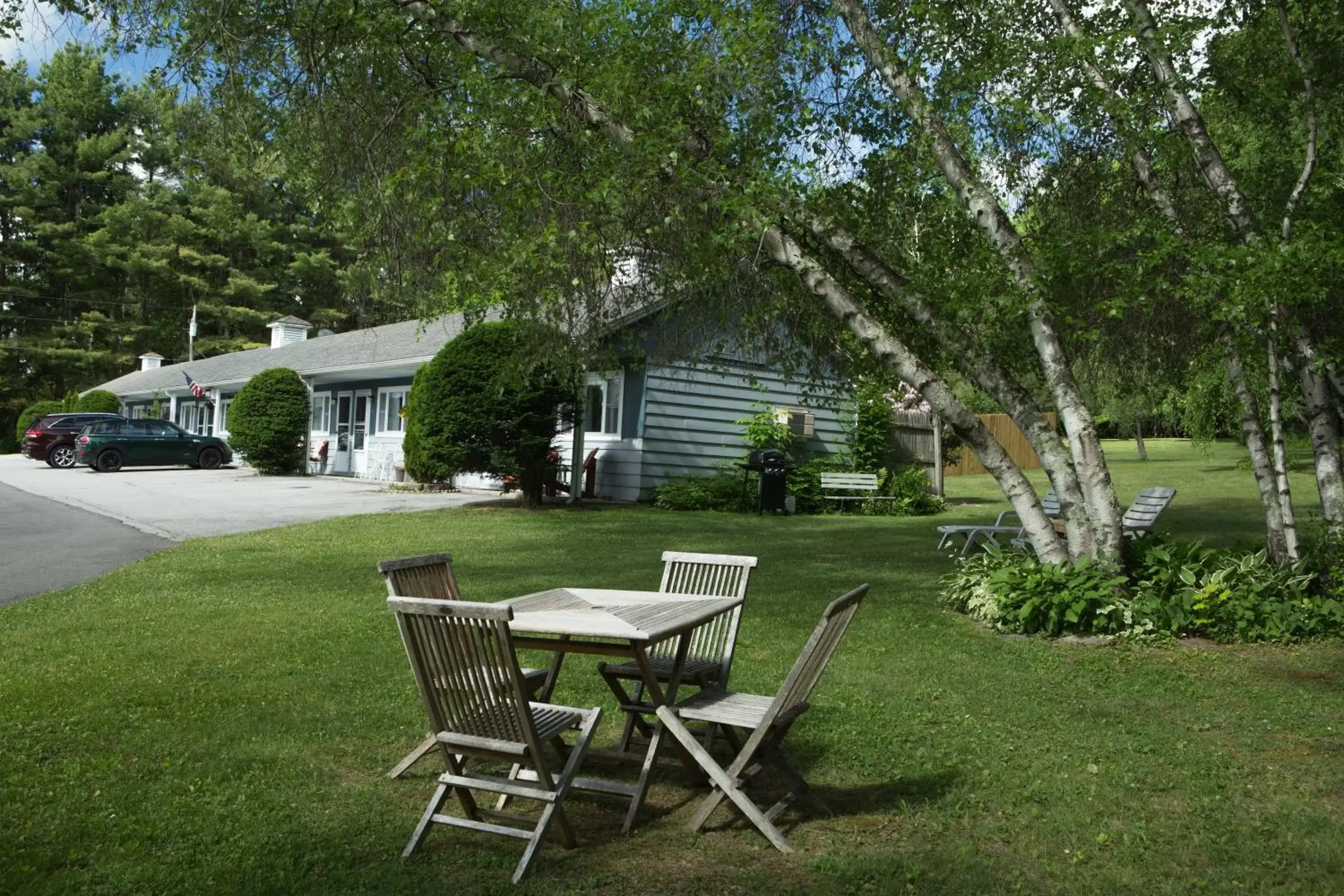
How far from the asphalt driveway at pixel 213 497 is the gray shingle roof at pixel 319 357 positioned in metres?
2.92

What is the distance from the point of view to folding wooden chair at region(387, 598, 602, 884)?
3689 mm

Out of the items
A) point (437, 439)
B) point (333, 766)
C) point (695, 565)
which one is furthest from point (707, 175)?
point (437, 439)

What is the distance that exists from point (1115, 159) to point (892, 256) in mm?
2200

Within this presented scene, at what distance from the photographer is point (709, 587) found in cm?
562

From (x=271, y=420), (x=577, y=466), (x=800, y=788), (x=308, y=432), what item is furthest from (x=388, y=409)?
(x=800, y=788)

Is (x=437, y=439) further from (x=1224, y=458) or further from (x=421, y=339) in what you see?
(x=1224, y=458)

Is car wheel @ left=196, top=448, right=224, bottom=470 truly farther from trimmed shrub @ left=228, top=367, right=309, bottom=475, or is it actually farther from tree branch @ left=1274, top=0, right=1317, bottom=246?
tree branch @ left=1274, top=0, right=1317, bottom=246

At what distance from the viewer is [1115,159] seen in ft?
33.9

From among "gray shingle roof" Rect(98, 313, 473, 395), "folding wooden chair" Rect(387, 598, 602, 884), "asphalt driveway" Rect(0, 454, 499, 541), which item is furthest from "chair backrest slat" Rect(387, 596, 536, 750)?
"asphalt driveway" Rect(0, 454, 499, 541)

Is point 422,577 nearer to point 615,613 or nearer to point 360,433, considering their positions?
point 615,613

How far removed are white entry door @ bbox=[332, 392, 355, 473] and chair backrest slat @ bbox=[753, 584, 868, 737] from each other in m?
26.3

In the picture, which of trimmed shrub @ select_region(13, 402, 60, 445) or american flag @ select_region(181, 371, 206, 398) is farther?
trimmed shrub @ select_region(13, 402, 60, 445)

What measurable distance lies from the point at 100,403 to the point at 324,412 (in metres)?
19.4

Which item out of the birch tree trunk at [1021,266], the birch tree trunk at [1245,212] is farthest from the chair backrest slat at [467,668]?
the birch tree trunk at [1245,212]
